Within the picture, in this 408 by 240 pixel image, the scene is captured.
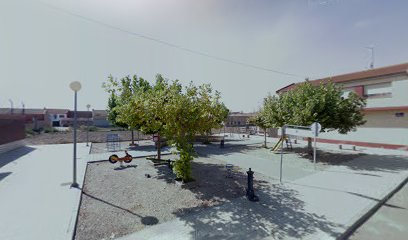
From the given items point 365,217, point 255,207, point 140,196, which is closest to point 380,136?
point 365,217

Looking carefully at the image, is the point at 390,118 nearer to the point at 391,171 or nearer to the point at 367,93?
the point at 367,93

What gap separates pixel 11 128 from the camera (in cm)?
1411

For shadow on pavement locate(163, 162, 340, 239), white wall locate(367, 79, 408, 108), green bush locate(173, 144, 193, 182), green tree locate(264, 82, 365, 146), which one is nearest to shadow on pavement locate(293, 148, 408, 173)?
green tree locate(264, 82, 365, 146)

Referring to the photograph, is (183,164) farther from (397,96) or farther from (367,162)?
(397,96)

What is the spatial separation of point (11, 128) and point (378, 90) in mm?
29317

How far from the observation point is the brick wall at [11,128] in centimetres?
1288

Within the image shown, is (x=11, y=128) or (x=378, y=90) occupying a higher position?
(x=378, y=90)

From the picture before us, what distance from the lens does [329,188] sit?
690 cm

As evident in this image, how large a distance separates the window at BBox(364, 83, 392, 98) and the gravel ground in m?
16.4

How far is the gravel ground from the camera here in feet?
14.8

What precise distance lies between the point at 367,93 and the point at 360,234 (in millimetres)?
18493

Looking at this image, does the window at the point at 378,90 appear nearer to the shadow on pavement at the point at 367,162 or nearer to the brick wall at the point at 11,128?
the shadow on pavement at the point at 367,162

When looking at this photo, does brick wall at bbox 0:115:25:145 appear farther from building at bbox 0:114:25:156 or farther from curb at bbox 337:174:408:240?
curb at bbox 337:174:408:240

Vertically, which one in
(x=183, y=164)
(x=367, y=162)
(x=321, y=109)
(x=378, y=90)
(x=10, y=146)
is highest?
(x=378, y=90)
